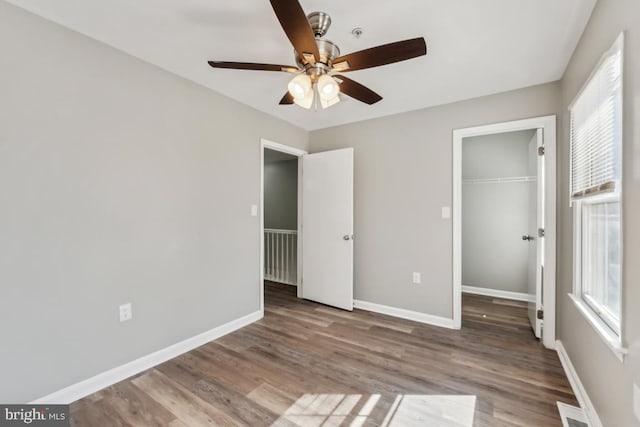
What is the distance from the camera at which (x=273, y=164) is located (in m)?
5.84

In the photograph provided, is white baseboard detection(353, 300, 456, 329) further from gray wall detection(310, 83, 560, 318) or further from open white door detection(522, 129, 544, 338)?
open white door detection(522, 129, 544, 338)

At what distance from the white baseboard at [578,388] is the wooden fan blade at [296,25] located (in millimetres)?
2533

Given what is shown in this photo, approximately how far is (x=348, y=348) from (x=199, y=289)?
4.85 ft

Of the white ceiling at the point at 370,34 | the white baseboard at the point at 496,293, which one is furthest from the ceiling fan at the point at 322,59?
the white baseboard at the point at 496,293

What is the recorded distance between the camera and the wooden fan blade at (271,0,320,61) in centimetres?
120

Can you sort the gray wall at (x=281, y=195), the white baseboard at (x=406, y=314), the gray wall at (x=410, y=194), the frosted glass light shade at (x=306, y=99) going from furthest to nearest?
1. the gray wall at (x=281, y=195)
2. the white baseboard at (x=406, y=314)
3. the gray wall at (x=410, y=194)
4. the frosted glass light shade at (x=306, y=99)

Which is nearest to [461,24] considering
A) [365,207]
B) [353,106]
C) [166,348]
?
[353,106]

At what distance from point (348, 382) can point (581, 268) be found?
1845 mm

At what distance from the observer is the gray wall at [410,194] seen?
9.56 ft

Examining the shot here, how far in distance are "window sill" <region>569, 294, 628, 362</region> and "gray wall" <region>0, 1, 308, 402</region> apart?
2.80m

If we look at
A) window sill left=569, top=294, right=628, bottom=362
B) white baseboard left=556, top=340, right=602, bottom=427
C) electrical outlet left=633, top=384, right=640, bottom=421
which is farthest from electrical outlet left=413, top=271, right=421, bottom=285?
electrical outlet left=633, top=384, right=640, bottom=421

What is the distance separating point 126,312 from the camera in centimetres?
210

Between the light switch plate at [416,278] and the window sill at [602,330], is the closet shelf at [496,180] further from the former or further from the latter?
the window sill at [602,330]

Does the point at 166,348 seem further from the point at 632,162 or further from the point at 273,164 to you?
the point at 273,164
